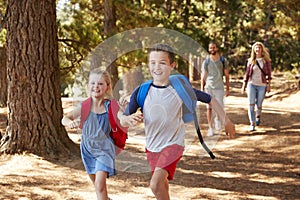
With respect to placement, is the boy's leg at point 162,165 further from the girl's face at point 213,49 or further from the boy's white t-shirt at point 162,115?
the girl's face at point 213,49

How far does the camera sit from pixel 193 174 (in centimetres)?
677

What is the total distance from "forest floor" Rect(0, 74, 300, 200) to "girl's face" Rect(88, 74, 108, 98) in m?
1.06

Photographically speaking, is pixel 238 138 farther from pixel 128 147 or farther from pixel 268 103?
pixel 268 103

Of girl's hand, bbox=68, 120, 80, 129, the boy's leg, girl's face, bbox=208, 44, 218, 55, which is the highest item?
girl's face, bbox=208, 44, 218, 55

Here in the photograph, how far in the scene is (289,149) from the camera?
27.5 feet

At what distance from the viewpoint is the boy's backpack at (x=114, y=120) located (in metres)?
4.08

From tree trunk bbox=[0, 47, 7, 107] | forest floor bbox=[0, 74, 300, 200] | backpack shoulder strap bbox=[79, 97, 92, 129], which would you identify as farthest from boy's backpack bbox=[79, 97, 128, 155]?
tree trunk bbox=[0, 47, 7, 107]

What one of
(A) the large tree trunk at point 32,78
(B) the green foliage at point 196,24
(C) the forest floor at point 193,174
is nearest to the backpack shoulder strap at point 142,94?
(C) the forest floor at point 193,174

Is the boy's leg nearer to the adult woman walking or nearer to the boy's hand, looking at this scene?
the boy's hand

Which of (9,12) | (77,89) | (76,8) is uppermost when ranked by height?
(76,8)

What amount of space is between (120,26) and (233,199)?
952 centimetres

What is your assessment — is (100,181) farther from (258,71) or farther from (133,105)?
(258,71)

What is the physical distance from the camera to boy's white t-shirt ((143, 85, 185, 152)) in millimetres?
3719

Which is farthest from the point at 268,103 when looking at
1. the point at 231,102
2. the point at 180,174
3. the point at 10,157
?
the point at 10,157
